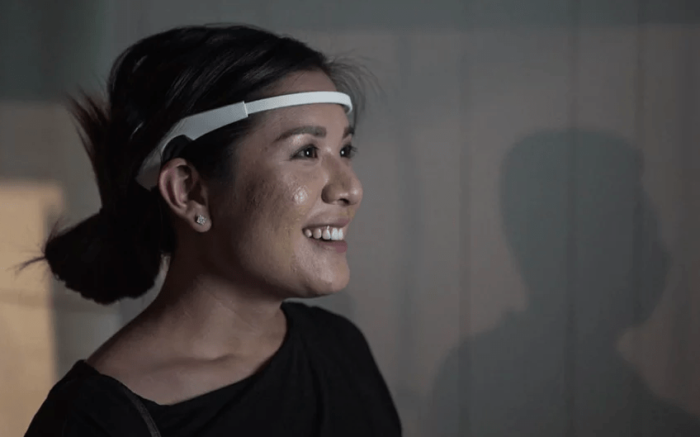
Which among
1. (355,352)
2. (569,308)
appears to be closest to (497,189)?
(569,308)

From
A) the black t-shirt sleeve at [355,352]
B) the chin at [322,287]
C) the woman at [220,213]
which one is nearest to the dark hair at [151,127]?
the woman at [220,213]

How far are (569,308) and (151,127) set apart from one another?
1.17 meters

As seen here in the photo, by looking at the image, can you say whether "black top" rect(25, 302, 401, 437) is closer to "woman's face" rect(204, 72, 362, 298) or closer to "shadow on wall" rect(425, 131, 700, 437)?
"woman's face" rect(204, 72, 362, 298)

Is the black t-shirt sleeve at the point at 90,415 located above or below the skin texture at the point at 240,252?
below

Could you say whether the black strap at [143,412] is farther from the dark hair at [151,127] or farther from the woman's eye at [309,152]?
the woman's eye at [309,152]

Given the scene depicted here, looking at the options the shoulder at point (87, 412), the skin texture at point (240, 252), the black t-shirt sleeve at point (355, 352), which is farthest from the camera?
the black t-shirt sleeve at point (355, 352)

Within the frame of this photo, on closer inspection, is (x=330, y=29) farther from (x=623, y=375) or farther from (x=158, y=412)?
(x=623, y=375)

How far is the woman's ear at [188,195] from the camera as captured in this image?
1000 millimetres

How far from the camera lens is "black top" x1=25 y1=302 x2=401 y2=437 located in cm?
88

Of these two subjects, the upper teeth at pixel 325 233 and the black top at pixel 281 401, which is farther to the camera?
the upper teeth at pixel 325 233

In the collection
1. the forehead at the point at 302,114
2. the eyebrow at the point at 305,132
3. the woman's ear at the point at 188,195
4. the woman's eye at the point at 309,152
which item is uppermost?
the forehead at the point at 302,114

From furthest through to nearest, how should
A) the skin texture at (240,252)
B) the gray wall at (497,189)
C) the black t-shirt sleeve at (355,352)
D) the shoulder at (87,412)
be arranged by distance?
the gray wall at (497,189) → the black t-shirt sleeve at (355,352) → the skin texture at (240,252) → the shoulder at (87,412)

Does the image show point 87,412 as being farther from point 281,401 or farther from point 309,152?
point 309,152

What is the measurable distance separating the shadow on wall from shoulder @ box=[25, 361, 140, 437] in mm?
992
